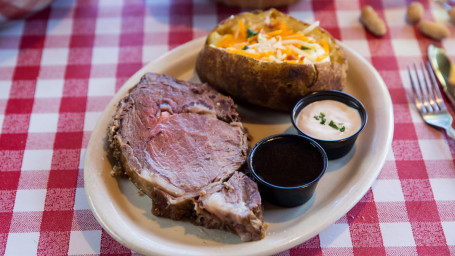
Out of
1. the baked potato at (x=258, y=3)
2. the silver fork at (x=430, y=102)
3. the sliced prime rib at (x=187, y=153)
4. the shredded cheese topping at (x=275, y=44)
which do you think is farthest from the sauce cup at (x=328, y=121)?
the baked potato at (x=258, y=3)

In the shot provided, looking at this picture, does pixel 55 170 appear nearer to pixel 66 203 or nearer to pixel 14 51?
pixel 66 203

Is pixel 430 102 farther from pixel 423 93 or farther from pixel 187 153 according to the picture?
pixel 187 153

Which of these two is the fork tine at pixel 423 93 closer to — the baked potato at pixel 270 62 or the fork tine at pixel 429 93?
the fork tine at pixel 429 93

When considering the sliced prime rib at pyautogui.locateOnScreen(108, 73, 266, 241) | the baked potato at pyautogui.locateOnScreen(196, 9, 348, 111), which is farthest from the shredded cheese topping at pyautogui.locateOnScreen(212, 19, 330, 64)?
the sliced prime rib at pyautogui.locateOnScreen(108, 73, 266, 241)

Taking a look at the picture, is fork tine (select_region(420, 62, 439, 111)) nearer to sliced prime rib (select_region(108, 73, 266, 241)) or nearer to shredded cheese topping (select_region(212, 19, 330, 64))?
shredded cheese topping (select_region(212, 19, 330, 64))

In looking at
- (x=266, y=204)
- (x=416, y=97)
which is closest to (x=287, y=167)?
(x=266, y=204)

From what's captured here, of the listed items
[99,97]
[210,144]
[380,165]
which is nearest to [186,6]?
[99,97]
